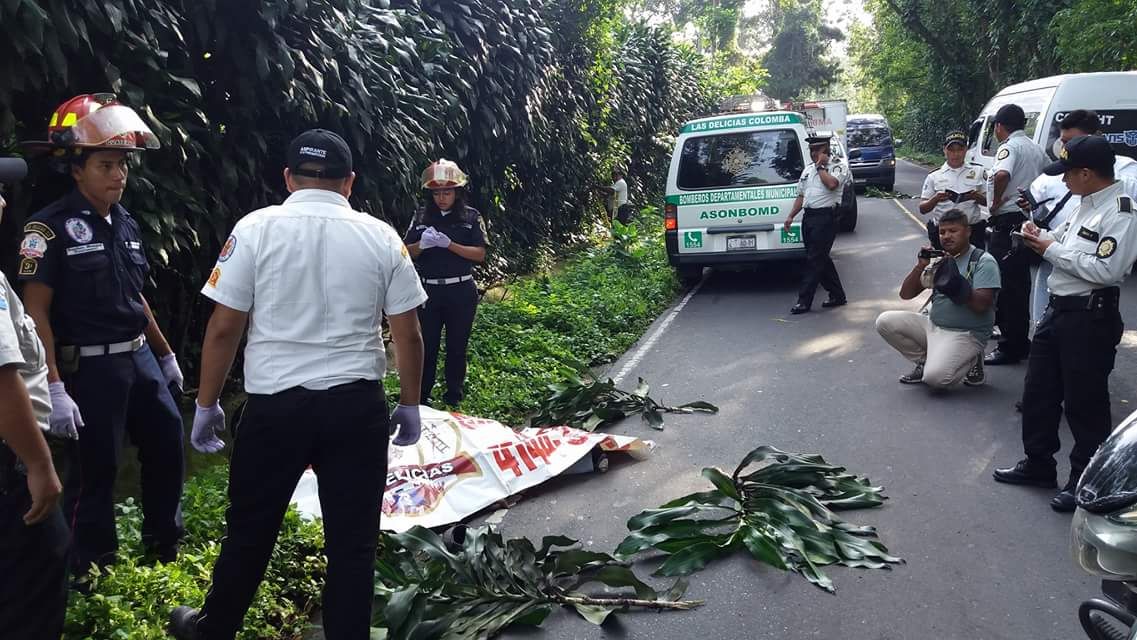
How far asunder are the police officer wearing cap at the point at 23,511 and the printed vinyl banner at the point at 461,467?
2165 millimetres

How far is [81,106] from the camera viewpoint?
4266mm

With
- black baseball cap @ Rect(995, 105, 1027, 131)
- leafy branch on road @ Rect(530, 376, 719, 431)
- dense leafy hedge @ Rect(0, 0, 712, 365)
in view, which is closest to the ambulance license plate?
dense leafy hedge @ Rect(0, 0, 712, 365)

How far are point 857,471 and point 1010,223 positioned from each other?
336 centimetres

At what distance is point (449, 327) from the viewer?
7.47 meters

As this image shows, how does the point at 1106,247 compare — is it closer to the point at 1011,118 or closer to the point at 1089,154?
the point at 1089,154

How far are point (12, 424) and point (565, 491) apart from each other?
11.8ft

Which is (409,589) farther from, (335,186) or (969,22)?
(969,22)

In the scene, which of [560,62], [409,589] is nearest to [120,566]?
[409,589]

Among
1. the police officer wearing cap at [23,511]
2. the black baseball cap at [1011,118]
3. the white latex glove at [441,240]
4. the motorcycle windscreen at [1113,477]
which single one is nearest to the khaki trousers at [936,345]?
the black baseball cap at [1011,118]

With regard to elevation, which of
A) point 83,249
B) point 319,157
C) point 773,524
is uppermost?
point 319,157

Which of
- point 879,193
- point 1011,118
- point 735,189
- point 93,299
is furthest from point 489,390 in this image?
point 879,193

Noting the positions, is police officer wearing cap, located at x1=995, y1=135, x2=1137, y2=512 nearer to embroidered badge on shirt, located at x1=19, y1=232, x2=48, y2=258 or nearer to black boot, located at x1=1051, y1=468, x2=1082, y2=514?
black boot, located at x1=1051, y1=468, x2=1082, y2=514

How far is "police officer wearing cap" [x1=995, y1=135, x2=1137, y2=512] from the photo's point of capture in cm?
523

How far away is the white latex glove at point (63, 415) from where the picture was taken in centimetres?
366
